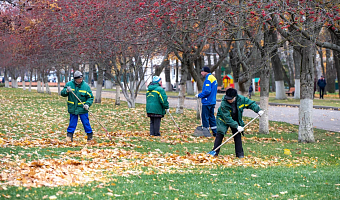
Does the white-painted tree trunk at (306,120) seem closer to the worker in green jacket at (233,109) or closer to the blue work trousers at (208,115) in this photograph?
the blue work trousers at (208,115)

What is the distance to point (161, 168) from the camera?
7.77m

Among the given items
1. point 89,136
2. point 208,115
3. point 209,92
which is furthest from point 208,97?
point 89,136

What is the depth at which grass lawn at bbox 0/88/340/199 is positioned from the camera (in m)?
5.96

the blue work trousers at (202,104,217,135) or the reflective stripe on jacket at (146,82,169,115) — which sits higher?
the reflective stripe on jacket at (146,82,169,115)

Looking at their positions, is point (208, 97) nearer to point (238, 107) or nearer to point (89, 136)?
point (89, 136)

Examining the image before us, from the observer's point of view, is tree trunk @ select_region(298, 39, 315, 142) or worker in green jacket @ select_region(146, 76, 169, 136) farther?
worker in green jacket @ select_region(146, 76, 169, 136)

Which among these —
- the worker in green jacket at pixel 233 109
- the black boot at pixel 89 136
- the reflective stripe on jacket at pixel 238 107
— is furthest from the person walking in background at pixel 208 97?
the reflective stripe on jacket at pixel 238 107

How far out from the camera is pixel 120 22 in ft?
54.2

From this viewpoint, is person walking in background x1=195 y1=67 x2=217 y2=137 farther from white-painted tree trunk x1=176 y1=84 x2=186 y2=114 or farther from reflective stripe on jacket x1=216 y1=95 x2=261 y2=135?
white-painted tree trunk x1=176 y1=84 x2=186 y2=114

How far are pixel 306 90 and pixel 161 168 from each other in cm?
571

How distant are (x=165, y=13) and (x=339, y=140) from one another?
20.2ft

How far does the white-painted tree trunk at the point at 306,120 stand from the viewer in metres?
11.9

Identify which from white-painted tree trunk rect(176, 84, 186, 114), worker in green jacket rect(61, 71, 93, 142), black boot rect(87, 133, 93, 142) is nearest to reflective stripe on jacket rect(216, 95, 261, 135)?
worker in green jacket rect(61, 71, 93, 142)

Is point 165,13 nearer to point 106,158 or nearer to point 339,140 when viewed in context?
point 106,158
